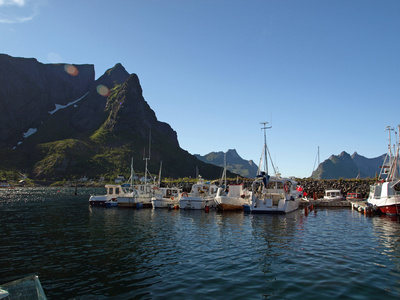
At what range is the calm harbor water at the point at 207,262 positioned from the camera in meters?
11.8

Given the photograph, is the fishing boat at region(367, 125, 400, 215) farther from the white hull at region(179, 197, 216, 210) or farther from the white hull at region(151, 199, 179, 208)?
the white hull at region(151, 199, 179, 208)

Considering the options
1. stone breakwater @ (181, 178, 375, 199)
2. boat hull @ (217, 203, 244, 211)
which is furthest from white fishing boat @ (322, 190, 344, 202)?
boat hull @ (217, 203, 244, 211)

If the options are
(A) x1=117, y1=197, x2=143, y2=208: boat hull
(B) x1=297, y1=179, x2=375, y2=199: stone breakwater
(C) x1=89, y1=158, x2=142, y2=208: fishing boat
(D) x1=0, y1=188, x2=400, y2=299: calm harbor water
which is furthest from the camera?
(B) x1=297, y1=179, x2=375, y2=199: stone breakwater

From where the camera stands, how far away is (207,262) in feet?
52.5

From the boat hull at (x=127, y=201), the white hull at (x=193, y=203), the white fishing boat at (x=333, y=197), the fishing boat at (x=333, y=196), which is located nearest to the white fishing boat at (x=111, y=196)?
the boat hull at (x=127, y=201)

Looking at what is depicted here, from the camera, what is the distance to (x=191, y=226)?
99.2 feet

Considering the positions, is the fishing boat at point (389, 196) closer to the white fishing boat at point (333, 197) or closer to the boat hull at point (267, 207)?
the boat hull at point (267, 207)

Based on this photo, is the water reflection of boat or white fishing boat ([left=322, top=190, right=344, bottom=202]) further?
white fishing boat ([left=322, top=190, right=344, bottom=202])

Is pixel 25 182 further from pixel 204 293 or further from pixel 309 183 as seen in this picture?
pixel 204 293

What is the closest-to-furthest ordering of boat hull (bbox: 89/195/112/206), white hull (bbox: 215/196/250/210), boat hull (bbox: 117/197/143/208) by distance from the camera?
white hull (bbox: 215/196/250/210), boat hull (bbox: 117/197/143/208), boat hull (bbox: 89/195/112/206)

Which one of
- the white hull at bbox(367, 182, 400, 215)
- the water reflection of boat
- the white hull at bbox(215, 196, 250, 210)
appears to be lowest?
the white hull at bbox(215, 196, 250, 210)

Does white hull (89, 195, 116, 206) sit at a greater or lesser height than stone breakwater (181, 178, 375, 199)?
lesser

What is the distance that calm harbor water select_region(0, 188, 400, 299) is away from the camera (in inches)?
464

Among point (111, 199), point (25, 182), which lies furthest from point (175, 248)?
point (25, 182)
